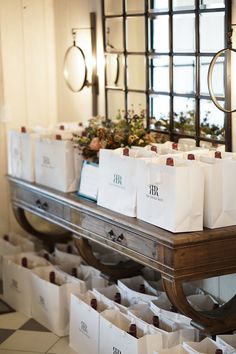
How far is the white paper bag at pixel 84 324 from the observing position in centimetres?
395

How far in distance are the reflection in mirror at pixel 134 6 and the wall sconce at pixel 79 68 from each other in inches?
18.1

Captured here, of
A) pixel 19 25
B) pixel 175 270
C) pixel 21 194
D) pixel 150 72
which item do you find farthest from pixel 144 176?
pixel 19 25

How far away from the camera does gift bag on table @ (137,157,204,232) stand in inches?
134

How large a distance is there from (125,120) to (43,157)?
24.1 inches

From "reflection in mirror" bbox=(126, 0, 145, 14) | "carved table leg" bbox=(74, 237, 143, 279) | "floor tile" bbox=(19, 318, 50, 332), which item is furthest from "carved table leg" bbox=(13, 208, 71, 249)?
"reflection in mirror" bbox=(126, 0, 145, 14)

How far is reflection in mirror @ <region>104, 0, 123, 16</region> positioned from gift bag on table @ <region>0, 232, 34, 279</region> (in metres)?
1.76

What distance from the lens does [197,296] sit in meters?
4.08

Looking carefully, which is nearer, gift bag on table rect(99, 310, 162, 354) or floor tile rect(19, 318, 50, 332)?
gift bag on table rect(99, 310, 162, 354)

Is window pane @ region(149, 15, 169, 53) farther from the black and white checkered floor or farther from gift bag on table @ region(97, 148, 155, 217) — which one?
the black and white checkered floor

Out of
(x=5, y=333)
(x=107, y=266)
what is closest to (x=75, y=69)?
(x=107, y=266)

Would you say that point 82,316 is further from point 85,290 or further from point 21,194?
point 21,194

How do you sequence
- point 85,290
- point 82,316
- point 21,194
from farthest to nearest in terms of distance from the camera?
1. point 21,194
2. point 85,290
3. point 82,316

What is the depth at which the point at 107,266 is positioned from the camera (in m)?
4.77

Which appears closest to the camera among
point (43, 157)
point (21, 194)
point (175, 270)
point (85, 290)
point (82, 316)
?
point (175, 270)
